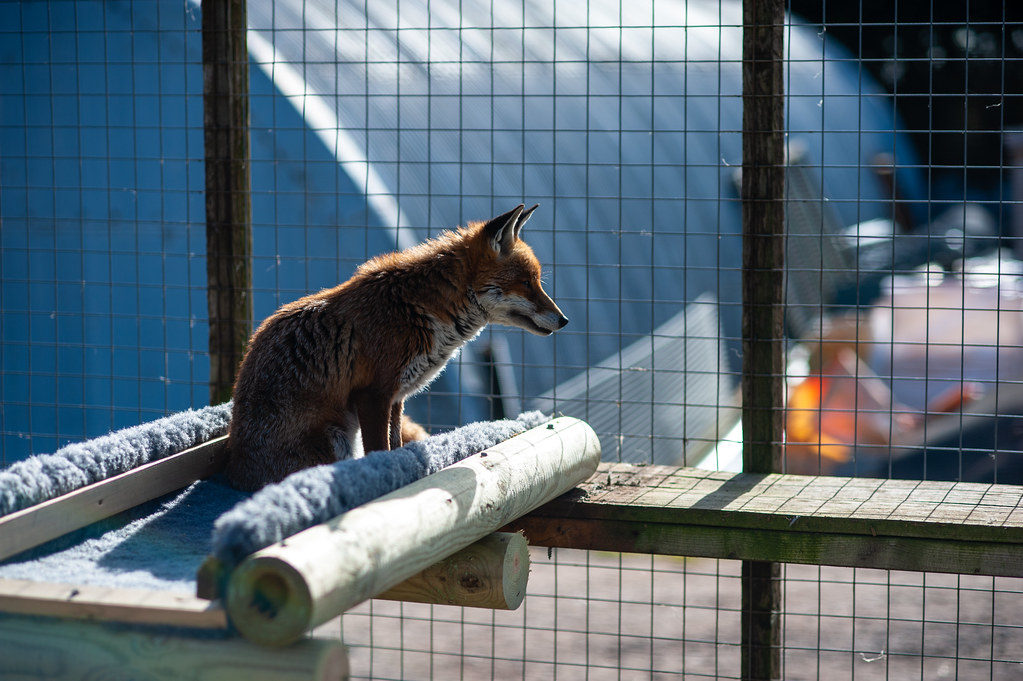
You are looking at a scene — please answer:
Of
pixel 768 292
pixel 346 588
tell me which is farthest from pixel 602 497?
pixel 346 588

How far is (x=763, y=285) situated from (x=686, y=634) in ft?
8.98

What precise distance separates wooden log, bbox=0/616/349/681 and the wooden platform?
165 centimetres

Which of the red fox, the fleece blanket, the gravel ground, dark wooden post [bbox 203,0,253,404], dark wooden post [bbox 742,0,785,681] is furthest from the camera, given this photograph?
the gravel ground

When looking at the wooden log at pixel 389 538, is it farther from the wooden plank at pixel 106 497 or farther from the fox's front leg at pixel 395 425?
the wooden plank at pixel 106 497

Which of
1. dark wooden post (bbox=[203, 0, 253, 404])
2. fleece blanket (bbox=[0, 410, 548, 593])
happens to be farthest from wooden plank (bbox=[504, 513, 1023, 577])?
dark wooden post (bbox=[203, 0, 253, 404])

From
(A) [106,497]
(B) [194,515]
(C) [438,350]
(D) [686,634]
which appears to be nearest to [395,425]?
(C) [438,350]

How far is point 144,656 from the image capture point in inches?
72.4

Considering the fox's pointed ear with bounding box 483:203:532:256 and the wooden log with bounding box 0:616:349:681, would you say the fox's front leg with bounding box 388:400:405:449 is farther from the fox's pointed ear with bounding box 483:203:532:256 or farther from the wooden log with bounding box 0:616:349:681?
the wooden log with bounding box 0:616:349:681

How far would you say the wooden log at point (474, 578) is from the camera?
2793mm

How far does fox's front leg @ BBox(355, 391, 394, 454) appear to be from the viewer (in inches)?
121

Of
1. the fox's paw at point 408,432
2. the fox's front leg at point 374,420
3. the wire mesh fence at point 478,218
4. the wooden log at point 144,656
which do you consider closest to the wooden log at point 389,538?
the wooden log at point 144,656

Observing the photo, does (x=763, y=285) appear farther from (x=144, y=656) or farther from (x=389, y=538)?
(x=144, y=656)

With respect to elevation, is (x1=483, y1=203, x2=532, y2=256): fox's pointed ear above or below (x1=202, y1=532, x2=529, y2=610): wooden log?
above

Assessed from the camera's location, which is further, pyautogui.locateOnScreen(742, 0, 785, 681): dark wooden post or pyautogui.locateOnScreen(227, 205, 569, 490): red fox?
pyautogui.locateOnScreen(742, 0, 785, 681): dark wooden post
